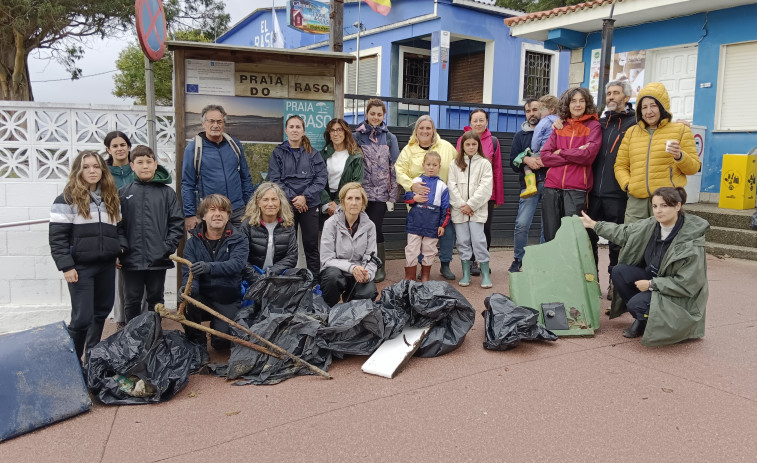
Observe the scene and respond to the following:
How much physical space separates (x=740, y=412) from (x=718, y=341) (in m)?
1.48

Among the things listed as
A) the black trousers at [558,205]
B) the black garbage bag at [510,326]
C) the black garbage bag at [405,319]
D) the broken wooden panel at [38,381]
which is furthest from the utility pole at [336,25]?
the broken wooden panel at [38,381]

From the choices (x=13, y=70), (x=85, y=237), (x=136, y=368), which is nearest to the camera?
(x=136, y=368)

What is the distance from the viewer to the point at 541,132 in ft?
21.1

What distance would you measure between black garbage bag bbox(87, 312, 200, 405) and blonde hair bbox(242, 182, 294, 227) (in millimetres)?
1373

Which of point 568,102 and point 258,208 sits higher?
point 568,102

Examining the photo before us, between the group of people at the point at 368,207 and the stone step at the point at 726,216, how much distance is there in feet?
Answer: 13.6

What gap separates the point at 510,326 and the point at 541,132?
2.78 metres

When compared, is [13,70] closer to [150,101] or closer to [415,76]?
[415,76]

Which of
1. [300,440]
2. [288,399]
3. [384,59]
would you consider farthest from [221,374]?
[384,59]

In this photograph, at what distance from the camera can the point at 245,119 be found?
240 inches

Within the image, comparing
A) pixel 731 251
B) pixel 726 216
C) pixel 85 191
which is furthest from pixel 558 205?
pixel 726 216

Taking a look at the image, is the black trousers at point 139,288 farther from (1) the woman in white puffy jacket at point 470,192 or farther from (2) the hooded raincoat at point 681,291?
(2) the hooded raincoat at point 681,291

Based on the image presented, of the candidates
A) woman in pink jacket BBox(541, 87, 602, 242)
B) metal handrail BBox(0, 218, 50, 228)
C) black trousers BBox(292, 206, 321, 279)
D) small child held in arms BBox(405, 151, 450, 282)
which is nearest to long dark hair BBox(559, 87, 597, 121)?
woman in pink jacket BBox(541, 87, 602, 242)

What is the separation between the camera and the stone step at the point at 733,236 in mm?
8469
